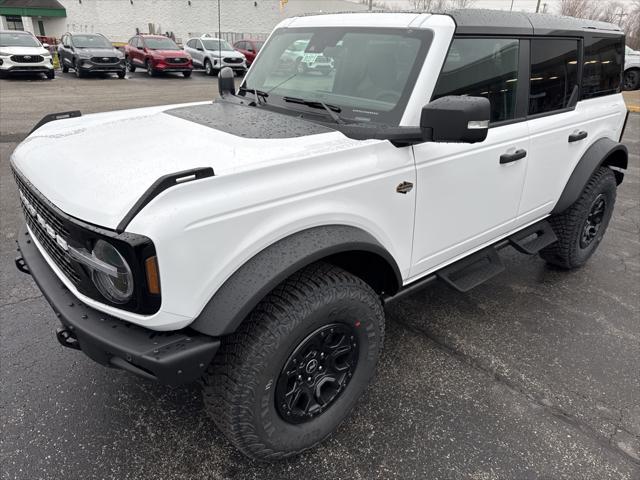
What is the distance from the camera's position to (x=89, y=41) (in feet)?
63.5

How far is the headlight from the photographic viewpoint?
66.1 inches

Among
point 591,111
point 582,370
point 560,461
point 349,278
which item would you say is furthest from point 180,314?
point 591,111

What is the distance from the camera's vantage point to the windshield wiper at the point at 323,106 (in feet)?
8.06

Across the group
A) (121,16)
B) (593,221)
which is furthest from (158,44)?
(121,16)

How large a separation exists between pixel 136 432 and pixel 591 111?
12.2 feet

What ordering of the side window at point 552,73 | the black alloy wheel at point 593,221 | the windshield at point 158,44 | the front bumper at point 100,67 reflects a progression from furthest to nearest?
1. the windshield at point 158,44
2. the front bumper at point 100,67
3. the black alloy wheel at point 593,221
4. the side window at point 552,73

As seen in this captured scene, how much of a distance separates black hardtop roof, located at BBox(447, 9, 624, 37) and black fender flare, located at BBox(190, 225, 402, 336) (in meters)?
1.38

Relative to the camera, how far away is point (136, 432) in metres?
2.35

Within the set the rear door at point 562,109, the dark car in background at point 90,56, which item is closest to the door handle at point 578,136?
the rear door at point 562,109

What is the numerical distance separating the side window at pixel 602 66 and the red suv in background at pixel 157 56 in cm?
1930

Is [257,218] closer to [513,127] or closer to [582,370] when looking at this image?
[513,127]

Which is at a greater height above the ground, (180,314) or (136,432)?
(180,314)

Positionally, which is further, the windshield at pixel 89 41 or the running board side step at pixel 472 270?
the windshield at pixel 89 41

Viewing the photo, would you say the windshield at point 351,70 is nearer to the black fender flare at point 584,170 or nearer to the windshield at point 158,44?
the black fender flare at point 584,170
